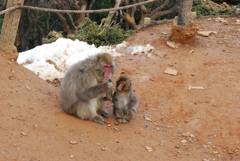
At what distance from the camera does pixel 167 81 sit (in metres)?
A: 6.27

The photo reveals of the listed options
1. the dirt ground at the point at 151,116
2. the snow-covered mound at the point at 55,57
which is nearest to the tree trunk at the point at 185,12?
the dirt ground at the point at 151,116

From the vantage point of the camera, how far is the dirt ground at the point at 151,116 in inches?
140

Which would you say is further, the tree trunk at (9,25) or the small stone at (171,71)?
the small stone at (171,71)

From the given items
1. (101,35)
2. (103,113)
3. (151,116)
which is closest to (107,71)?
(103,113)

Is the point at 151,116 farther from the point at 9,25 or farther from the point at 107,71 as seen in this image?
the point at 9,25

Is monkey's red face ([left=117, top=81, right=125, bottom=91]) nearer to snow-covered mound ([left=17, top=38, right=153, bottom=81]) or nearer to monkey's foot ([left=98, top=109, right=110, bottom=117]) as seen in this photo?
monkey's foot ([left=98, top=109, right=110, bottom=117])

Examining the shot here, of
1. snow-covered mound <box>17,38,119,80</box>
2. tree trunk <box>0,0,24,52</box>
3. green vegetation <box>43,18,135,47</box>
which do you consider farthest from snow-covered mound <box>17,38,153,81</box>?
tree trunk <box>0,0,24,52</box>

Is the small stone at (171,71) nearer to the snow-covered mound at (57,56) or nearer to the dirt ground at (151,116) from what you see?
the dirt ground at (151,116)

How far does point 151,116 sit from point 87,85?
4.66ft

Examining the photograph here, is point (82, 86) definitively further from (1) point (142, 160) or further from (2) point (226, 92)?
(2) point (226, 92)

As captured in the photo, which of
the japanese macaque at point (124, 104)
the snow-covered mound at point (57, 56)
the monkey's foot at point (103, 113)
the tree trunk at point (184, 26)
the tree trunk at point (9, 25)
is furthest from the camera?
the tree trunk at point (184, 26)

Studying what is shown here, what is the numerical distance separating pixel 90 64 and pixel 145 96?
6.15 ft

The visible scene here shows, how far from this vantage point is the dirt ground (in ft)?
11.7

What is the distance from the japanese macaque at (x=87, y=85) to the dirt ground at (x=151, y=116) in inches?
5.8
